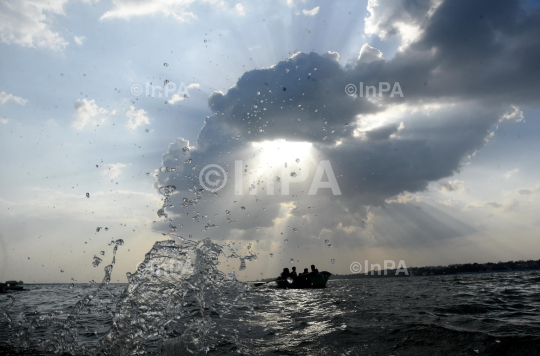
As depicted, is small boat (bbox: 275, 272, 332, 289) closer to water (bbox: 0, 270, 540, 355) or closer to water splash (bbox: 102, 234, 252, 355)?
water splash (bbox: 102, 234, 252, 355)

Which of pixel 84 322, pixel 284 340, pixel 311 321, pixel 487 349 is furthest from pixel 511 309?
pixel 84 322

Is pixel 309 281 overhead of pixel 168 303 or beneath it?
beneath

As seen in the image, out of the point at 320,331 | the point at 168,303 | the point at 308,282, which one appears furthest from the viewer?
the point at 308,282

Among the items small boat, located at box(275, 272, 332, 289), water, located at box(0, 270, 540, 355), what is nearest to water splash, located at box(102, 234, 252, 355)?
water, located at box(0, 270, 540, 355)

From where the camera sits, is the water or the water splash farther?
the water splash

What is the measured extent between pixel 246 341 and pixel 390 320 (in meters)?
4.92

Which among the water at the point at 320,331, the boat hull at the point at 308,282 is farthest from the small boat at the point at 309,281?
the water at the point at 320,331

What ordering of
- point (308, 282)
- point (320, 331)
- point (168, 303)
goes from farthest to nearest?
point (308, 282) < point (168, 303) < point (320, 331)

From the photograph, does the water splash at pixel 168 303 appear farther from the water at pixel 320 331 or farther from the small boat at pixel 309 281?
the small boat at pixel 309 281

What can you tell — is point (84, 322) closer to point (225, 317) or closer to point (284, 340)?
point (225, 317)

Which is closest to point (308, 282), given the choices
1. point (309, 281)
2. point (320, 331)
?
point (309, 281)

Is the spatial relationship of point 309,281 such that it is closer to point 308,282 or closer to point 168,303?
point 308,282

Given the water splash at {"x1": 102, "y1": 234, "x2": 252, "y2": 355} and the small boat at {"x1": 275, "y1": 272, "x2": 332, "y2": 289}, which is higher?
the water splash at {"x1": 102, "y1": 234, "x2": 252, "y2": 355}

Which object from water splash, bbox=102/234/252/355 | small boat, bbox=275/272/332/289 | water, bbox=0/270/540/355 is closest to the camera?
water, bbox=0/270/540/355
